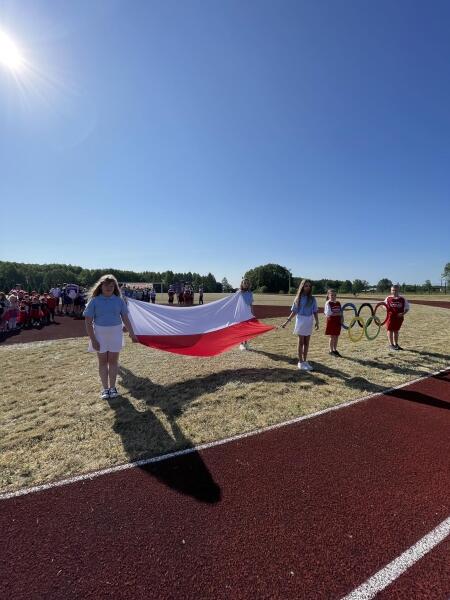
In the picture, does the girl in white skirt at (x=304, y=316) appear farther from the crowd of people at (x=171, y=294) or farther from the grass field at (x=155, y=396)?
the crowd of people at (x=171, y=294)

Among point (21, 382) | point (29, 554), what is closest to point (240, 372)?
point (21, 382)

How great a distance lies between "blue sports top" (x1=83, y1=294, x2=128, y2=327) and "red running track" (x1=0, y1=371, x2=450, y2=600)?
2.55 metres

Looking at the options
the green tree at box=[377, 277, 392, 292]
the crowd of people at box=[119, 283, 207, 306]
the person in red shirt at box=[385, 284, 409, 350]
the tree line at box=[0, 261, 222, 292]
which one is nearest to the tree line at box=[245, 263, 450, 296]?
the green tree at box=[377, 277, 392, 292]

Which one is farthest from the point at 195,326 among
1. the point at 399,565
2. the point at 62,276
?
the point at 62,276

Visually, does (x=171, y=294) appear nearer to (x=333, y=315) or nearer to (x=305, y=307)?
(x=333, y=315)

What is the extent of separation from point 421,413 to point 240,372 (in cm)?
352

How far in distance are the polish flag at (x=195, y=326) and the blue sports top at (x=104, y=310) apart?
1541 mm

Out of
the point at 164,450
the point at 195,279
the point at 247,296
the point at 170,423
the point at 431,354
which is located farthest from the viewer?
the point at 195,279

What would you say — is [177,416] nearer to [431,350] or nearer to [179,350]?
[179,350]

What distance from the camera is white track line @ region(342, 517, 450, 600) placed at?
222cm

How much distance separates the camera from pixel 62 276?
128500 mm

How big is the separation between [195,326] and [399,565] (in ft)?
20.8

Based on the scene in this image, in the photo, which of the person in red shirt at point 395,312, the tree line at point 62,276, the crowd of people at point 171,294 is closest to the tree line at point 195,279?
the tree line at point 62,276

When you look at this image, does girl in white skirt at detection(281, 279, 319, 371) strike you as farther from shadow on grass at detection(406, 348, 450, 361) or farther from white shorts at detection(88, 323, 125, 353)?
shadow on grass at detection(406, 348, 450, 361)
